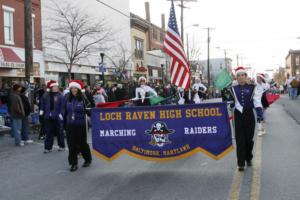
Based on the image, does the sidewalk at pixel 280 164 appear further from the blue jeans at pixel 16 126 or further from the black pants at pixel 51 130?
the blue jeans at pixel 16 126

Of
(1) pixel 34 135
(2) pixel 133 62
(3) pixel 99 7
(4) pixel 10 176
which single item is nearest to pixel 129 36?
(2) pixel 133 62

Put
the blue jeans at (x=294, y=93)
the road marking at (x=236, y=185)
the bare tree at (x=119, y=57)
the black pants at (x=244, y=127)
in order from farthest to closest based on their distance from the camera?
the bare tree at (x=119, y=57) → the blue jeans at (x=294, y=93) → the black pants at (x=244, y=127) → the road marking at (x=236, y=185)

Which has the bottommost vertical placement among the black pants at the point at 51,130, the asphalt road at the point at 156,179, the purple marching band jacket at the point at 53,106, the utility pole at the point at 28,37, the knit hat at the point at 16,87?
the asphalt road at the point at 156,179

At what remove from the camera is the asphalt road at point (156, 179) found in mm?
6203

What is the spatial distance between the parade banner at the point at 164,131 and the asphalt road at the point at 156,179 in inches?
16.0

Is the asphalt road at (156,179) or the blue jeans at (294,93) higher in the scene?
the blue jeans at (294,93)

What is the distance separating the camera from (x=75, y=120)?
838 centimetres

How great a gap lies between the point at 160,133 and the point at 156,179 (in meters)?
0.81

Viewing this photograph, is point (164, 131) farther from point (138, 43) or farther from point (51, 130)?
point (138, 43)

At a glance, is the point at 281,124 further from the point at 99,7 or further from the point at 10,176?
the point at 99,7

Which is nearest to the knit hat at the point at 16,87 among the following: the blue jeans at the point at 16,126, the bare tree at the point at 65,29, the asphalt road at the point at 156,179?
the blue jeans at the point at 16,126

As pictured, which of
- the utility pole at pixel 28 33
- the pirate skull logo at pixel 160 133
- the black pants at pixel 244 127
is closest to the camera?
the pirate skull logo at pixel 160 133

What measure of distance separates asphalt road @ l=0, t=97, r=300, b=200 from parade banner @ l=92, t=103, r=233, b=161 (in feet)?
1.33

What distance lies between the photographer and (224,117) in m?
7.30
